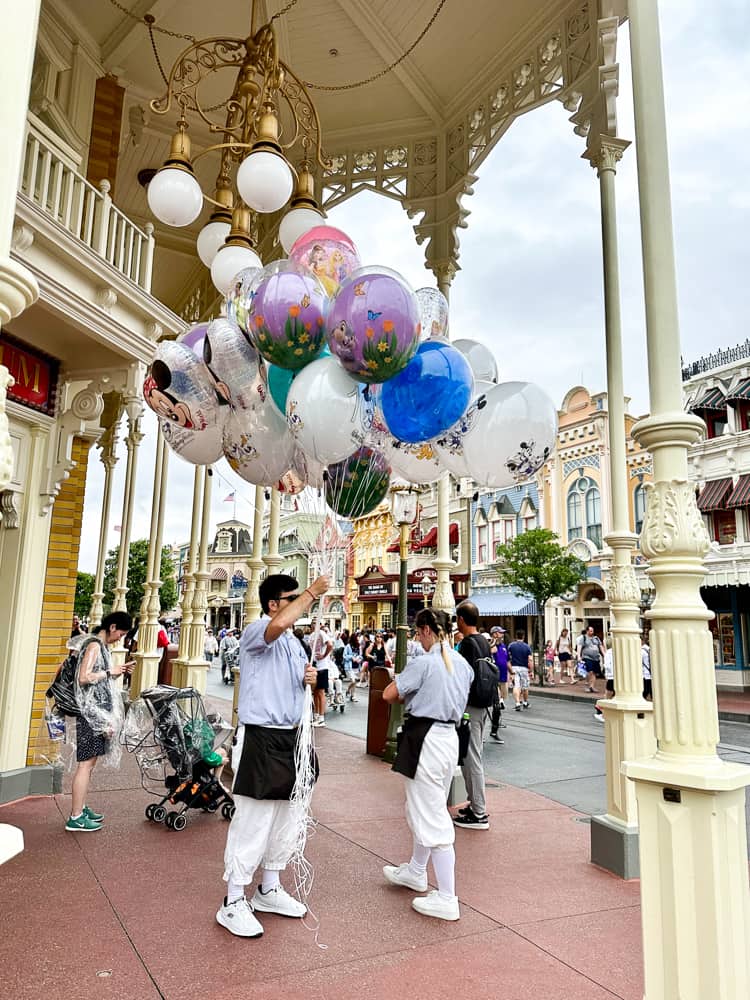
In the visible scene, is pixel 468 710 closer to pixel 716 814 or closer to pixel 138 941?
pixel 138 941

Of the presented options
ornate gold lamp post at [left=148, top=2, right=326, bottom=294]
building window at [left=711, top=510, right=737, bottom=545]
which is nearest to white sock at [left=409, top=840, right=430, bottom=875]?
ornate gold lamp post at [left=148, top=2, right=326, bottom=294]

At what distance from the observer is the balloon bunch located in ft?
11.4

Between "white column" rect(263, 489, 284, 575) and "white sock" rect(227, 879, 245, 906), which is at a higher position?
"white column" rect(263, 489, 284, 575)

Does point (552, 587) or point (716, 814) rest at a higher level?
point (552, 587)

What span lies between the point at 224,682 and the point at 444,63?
864 inches

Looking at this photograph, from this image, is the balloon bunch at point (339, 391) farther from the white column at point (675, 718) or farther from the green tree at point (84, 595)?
the green tree at point (84, 595)

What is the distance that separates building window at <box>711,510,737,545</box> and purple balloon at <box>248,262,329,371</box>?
2417 cm

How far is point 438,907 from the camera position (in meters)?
3.84

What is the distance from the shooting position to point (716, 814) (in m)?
2.30

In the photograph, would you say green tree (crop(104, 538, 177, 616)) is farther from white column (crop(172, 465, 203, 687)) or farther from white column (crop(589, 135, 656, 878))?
white column (crop(589, 135, 656, 878))

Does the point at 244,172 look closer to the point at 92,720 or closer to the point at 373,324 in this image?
the point at 373,324

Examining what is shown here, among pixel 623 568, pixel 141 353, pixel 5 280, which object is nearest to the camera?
pixel 5 280

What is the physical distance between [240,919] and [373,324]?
3085mm

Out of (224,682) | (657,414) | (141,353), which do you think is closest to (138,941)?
(657,414)
